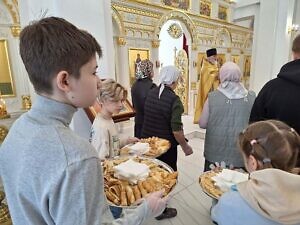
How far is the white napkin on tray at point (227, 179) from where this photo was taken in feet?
4.52

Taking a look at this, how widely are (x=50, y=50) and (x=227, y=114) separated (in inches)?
65.9

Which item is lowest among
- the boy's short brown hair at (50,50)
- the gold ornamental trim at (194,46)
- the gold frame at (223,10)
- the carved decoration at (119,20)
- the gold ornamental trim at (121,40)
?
the boy's short brown hair at (50,50)

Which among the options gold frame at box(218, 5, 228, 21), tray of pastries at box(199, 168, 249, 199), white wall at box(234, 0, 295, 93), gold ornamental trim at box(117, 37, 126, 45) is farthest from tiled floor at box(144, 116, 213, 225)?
gold frame at box(218, 5, 228, 21)

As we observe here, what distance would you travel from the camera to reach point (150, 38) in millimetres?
6098

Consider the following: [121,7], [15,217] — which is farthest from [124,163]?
[121,7]

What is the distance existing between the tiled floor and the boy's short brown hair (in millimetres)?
2146

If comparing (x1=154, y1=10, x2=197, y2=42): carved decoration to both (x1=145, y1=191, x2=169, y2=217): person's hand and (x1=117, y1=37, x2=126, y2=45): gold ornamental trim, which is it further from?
(x1=145, y1=191, x2=169, y2=217): person's hand

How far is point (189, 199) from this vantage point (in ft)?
9.50

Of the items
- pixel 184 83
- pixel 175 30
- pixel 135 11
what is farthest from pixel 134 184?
pixel 175 30

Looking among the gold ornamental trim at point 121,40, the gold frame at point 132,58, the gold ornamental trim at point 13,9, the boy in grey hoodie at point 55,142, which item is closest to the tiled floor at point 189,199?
the boy in grey hoodie at point 55,142

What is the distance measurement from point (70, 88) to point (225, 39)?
9.32 m

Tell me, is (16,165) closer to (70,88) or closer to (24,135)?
(24,135)

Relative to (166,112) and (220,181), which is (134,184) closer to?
(220,181)

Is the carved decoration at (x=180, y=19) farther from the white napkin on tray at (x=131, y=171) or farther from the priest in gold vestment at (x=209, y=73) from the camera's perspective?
the white napkin on tray at (x=131, y=171)
